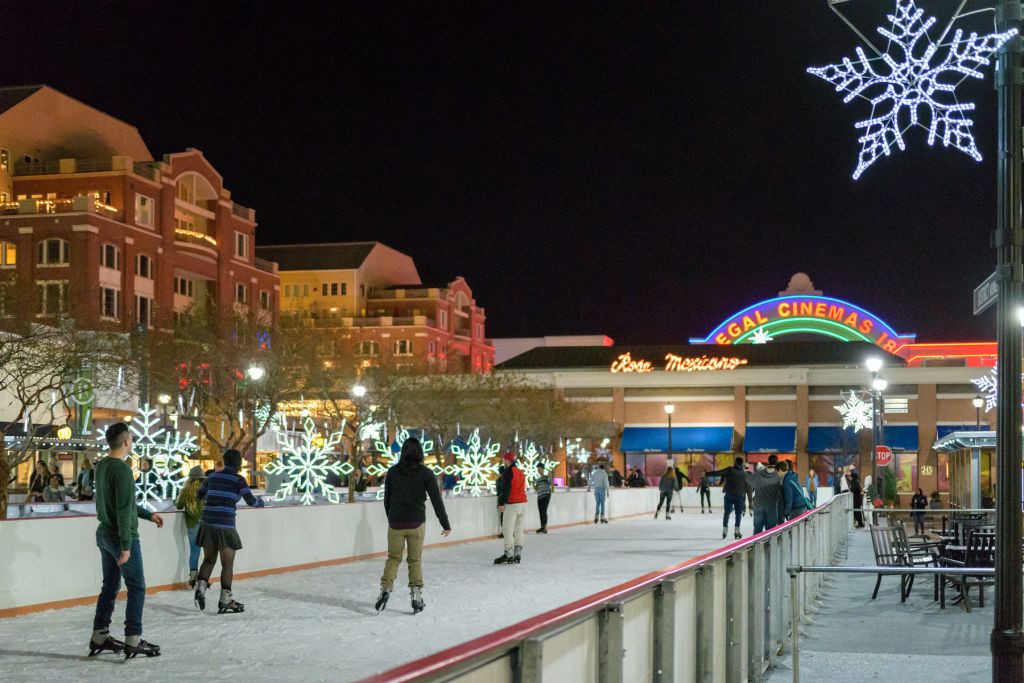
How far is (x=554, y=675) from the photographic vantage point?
4.85 meters

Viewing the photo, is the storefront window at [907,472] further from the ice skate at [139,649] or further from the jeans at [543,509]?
the ice skate at [139,649]

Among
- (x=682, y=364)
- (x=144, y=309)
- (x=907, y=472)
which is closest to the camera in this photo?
(x=144, y=309)

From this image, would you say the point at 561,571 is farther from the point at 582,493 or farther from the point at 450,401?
the point at 450,401

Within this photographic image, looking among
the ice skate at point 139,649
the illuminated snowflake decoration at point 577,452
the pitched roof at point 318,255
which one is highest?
the pitched roof at point 318,255

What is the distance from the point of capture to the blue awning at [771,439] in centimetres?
7081

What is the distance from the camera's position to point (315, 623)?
13828 millimetres

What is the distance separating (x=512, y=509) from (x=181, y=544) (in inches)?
230

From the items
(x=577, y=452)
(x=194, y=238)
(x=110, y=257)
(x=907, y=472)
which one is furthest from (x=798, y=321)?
(x=110, y=257)

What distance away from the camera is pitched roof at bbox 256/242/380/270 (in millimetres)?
102688

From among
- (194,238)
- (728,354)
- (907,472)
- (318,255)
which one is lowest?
(907,472)

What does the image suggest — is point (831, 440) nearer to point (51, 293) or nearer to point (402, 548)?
point (51, 293)

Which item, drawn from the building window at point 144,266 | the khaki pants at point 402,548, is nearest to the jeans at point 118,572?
the khaki pants at point 402,548

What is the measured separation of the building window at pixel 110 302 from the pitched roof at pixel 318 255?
40.9 meters

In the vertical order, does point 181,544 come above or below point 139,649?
above
